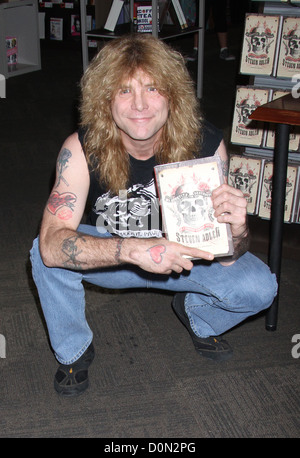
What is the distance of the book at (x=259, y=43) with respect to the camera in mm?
2371

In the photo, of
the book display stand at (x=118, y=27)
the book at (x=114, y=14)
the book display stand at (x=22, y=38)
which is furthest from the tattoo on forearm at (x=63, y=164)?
the book display stand at (x=22, y=38)

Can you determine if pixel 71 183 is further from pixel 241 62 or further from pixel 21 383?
pixel 241 62

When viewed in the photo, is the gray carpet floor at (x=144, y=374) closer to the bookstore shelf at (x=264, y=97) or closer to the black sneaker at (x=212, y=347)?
the black sneaker at (x=212, y=347)

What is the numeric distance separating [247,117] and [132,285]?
1050mm

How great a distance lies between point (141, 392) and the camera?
1.85 metres

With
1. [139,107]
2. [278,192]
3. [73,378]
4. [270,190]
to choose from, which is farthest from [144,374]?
[270,190]

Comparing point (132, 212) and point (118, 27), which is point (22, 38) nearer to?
point (118, 27)

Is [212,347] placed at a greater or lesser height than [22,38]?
lesser

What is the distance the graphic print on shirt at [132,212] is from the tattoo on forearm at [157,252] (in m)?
0.32

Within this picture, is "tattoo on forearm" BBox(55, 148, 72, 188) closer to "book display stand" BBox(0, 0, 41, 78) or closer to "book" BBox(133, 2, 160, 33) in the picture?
"book" BBox(133, 2, 160, 33)

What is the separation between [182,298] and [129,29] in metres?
3.53

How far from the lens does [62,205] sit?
1.67m
